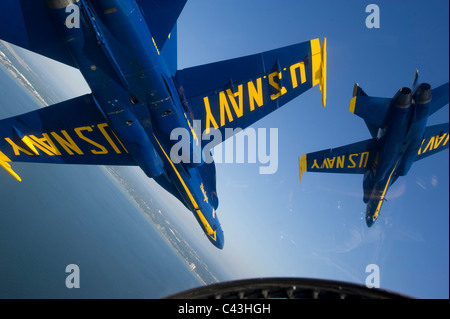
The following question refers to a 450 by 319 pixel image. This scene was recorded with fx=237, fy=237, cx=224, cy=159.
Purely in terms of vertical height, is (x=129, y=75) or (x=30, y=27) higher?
(x=30, y=27)

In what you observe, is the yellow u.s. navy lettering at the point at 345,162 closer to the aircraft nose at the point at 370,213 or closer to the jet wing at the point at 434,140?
the jet wing at the point at 434,140

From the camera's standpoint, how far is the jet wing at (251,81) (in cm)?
732

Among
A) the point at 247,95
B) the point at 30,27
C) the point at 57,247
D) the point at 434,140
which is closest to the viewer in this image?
the point at 30,27

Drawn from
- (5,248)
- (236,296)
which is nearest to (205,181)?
(236,296)

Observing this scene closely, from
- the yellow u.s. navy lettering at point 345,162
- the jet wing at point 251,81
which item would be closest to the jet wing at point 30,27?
the jet wing at point 251,81

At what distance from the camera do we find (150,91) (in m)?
6.25

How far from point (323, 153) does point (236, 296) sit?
11.8 m

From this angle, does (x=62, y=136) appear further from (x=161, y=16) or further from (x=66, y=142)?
(x=161, y=16)

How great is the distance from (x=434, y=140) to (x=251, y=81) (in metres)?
11.1

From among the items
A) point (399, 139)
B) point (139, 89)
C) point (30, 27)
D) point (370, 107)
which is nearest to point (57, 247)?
Answer: point (30, 27)

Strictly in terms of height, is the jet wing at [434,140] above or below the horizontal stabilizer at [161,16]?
below

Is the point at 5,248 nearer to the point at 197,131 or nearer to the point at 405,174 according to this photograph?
the point at 197,131

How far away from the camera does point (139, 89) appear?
6227 mm

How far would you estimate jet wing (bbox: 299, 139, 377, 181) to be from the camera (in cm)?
1341
